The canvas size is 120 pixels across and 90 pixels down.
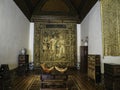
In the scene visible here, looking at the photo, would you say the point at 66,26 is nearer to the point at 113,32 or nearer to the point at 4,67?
the point at 113,32

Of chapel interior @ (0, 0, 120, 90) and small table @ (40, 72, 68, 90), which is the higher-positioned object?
chapel interior @ (0, 0, 120, 90)

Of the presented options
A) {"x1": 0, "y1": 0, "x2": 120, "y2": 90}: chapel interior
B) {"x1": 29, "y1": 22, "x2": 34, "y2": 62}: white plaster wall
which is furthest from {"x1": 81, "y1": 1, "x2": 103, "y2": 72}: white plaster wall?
{"x1": 29, "y1": 22, "x2": 34, "y2": 62}: white plaster wall

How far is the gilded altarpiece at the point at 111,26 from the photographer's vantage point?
5.26m

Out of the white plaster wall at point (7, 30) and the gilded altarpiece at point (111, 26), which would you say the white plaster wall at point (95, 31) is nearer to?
the gilded altarpiece at point (111, 26)

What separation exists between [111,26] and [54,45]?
584 centimetres

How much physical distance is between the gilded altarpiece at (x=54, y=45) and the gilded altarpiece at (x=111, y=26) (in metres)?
5.27

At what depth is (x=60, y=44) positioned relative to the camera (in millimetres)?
10766

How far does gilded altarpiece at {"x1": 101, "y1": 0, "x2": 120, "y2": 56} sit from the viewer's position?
5262 millimetres

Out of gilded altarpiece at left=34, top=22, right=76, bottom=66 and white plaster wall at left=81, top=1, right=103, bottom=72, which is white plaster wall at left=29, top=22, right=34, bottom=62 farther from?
white plaster wall at left=81, top=1, right=103, bottom=72

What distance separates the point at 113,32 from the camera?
5.36 meters

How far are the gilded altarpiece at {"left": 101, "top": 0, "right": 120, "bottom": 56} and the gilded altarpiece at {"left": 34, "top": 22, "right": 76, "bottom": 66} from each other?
527cm

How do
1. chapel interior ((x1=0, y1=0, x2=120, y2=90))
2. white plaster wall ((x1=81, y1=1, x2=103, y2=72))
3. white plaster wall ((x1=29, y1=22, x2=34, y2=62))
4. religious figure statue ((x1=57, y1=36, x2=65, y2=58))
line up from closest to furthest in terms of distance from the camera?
chapel interior ((x1=0, y1=0, x2=120, y2=90)), white plaster wall ((x1=81, y1=1, x2=103, y2=72)), white plaster wall ((x1=29, y1=22, x2=34, y2=62)), religious figure statue ((x1=57, y1=36, x2=65, y2=58))

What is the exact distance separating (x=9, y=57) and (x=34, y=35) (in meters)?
4.67

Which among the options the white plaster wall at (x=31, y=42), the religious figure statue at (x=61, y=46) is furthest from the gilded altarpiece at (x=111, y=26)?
the white plaster wall at (x=31, y=42)
